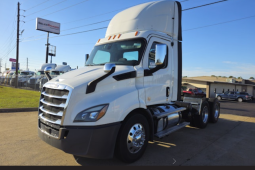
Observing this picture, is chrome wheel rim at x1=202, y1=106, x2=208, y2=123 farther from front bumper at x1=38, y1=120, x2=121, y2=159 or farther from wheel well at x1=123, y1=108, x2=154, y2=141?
front bumper at x1=38, y1=120, x2=121, y2=159

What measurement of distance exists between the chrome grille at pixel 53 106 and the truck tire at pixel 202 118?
194 inches

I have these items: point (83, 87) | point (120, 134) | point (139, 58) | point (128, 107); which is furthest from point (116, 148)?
point (139, 58)

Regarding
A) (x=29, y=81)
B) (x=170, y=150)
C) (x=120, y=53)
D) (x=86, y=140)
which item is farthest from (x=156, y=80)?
(x=29, y=81)

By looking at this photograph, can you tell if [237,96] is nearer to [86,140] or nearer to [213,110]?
[213,110]

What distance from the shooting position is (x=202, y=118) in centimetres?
657

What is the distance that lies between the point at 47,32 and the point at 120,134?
3876cm

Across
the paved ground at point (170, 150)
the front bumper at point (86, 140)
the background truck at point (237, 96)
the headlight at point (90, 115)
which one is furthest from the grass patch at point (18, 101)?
the background truck at point (237, 96)

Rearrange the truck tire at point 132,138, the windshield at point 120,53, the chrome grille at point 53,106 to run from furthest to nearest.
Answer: the windshield at point 120,53 < the truck tire at point 132,138 < the chrome grille at point 53,106

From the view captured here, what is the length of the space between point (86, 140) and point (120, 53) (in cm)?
216

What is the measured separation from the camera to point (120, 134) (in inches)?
131

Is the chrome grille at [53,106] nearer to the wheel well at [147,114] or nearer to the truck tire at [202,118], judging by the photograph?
the wheel well at [147,114]

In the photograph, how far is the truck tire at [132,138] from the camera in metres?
3.34

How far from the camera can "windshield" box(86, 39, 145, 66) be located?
13.3ft

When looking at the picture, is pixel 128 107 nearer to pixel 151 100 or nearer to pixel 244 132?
pixel 151 100
